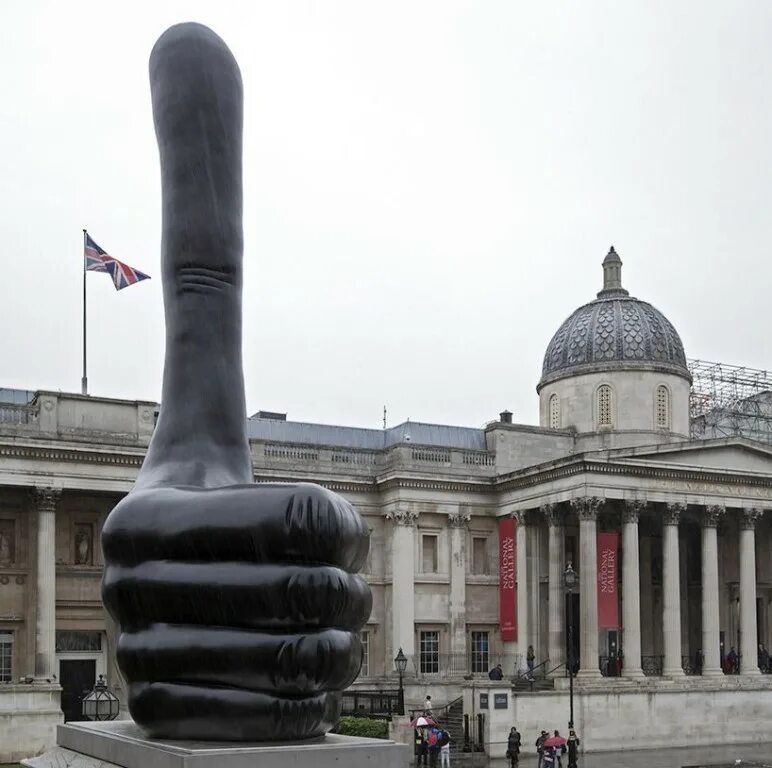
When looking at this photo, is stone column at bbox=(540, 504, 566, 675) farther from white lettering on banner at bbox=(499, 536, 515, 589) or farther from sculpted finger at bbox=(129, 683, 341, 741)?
sculpted finger at bbox=(129, 683, 341, 741)

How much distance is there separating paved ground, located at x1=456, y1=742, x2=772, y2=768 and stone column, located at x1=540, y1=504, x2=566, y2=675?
5410 millimetres

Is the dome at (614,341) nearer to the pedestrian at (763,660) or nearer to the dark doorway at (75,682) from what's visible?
the pedestrian at (763,660)

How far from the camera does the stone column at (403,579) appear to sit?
5000 cm

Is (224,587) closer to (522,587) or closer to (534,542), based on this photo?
(522,587)

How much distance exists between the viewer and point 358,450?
52.3m

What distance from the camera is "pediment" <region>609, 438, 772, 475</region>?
48.2 meters

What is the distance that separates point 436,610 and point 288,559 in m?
43.1

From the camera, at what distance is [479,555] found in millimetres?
52781

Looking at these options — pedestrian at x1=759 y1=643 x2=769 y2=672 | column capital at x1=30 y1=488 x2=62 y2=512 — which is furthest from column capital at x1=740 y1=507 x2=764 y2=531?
column capital at x1=30 y1=488 x2=62 y2=512

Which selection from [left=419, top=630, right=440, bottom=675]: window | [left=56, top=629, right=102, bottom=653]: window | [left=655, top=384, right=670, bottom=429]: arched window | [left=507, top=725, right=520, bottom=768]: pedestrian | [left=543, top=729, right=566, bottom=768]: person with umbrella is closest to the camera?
[left=543, top=729, right=566, bottom=768]: person with umbrella

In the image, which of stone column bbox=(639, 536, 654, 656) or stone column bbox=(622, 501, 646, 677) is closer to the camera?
stone column bbox=(622, 501, 646, 677)

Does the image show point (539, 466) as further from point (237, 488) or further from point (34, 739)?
point (237, 488)

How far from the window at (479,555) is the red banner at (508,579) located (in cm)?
110

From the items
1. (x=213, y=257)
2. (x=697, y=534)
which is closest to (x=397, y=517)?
(x=697, y=534)
